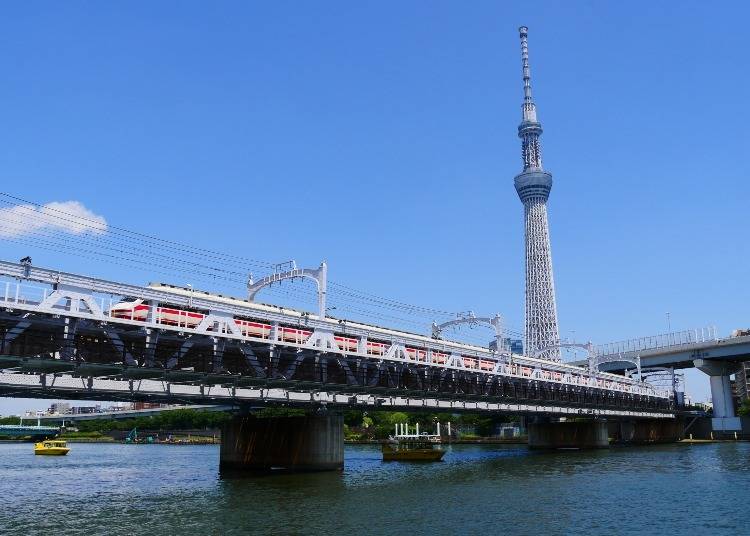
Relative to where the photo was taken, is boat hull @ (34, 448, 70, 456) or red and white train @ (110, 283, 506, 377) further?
boat hull @ (34, 448, 70, 456)

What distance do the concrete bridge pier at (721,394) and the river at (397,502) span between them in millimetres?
88585

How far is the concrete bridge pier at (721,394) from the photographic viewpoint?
506 feet

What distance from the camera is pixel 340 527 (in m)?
36.9

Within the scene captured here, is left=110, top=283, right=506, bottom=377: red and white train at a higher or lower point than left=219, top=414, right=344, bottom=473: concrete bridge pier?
higher

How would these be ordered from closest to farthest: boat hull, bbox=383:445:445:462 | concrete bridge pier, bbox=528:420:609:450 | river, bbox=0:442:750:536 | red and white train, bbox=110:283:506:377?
1. river, bbox=0:442:750:536
2. red and white train, bbox=110:283:506:377
3. boat hull, bbox=383:445:445:462
4. concrete bridge pier, bbox=528:420:609:450

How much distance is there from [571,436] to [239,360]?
88.2 meters

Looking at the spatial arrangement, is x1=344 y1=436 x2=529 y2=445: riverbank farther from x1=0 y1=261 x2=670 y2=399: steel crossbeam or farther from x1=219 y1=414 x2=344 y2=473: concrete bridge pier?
x1=219 y1=414 x2=344 y2=473: concrete bridge pier

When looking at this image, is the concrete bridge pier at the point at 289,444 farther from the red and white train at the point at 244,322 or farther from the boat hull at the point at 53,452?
the boat hull at the point at 53,452

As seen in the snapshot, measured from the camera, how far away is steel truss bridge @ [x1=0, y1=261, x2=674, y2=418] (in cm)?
4294

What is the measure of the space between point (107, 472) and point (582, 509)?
2491 inches

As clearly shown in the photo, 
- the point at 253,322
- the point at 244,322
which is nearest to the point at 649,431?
the point at 253,322

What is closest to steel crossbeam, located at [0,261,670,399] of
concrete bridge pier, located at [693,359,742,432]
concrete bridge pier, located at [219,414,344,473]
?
concrete bridge pier, located at [219,414,344,473]

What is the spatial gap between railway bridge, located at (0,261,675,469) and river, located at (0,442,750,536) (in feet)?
21.7

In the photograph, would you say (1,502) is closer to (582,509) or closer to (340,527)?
(340,527)
